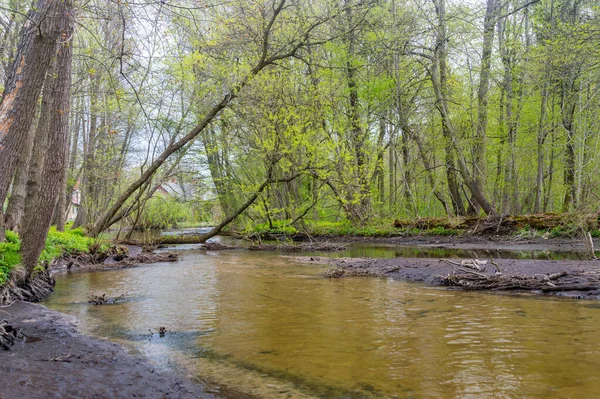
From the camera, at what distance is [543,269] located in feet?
26.8

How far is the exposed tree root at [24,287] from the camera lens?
6303 millimetres

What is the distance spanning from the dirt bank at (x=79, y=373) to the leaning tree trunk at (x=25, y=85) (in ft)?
6.25

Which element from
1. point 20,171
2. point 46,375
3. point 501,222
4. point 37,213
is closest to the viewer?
point 46,375

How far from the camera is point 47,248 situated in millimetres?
9617

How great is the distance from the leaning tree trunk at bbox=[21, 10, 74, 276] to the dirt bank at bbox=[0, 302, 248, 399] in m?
2.56

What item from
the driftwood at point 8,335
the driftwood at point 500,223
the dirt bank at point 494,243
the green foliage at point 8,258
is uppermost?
the driftwood at point 500,223

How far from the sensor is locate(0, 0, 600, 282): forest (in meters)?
12.4

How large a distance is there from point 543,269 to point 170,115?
49.0ft

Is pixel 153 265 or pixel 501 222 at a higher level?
pixel 501 222

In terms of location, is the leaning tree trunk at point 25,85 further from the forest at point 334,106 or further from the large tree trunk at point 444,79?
the large tree trunk at point 444,79

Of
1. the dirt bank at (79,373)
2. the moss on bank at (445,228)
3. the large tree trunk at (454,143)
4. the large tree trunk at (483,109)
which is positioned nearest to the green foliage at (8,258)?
the dirt bank at (79,373)

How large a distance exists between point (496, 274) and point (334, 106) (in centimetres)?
1085

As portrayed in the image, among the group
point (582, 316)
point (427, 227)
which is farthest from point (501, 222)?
point (582, 316)

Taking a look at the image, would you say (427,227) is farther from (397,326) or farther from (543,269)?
(397,326)
